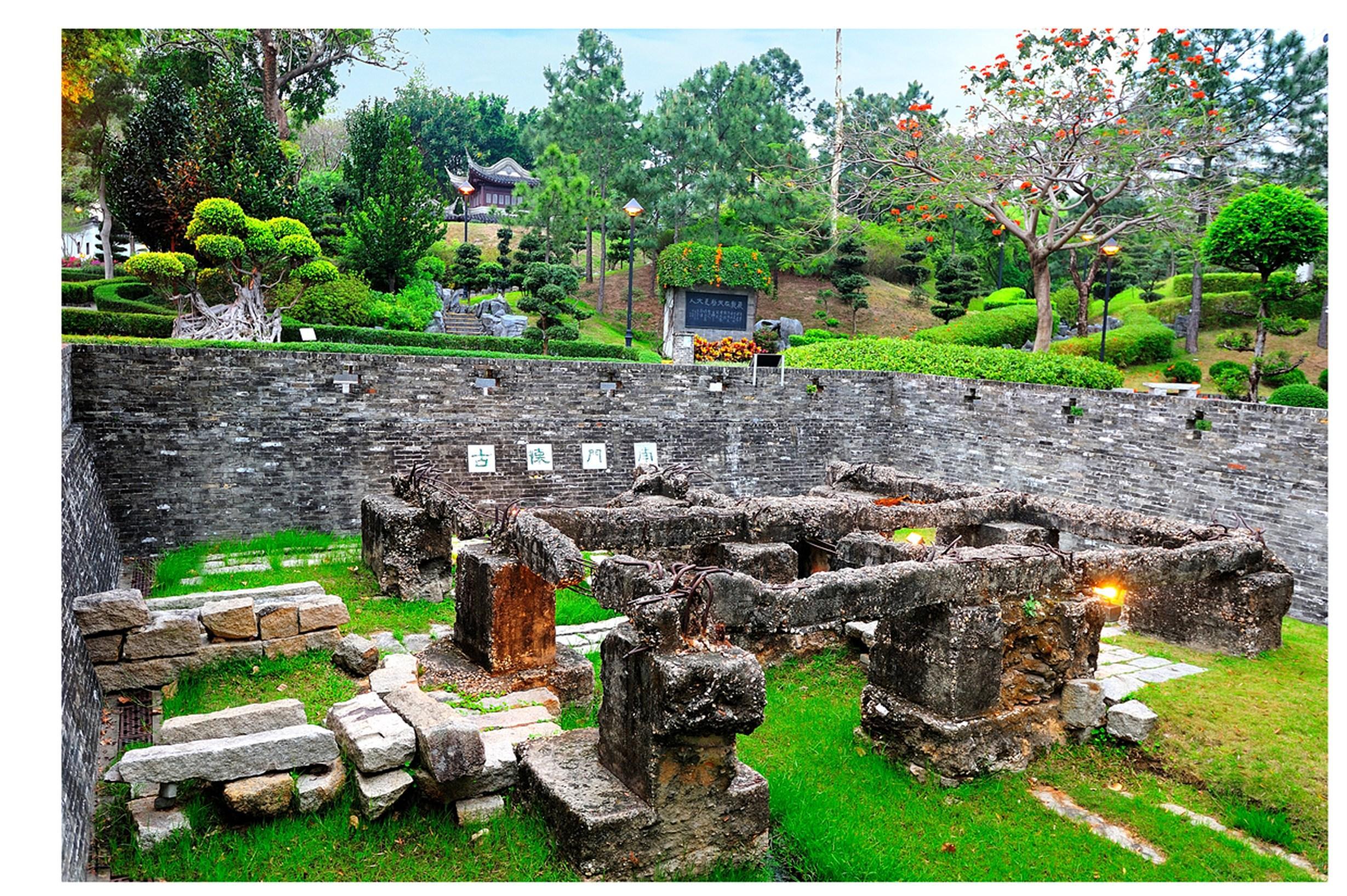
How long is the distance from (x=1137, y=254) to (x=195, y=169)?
29.2 m

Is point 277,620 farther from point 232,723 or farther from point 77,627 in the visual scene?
point 232,723

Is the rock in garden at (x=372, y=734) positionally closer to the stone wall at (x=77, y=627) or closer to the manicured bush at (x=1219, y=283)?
the stone wall at (x=77, y=627)

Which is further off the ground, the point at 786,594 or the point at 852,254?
the point at 852,254

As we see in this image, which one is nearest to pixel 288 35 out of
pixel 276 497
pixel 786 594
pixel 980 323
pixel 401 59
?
pixel 401 59

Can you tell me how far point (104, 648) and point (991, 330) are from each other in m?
21.5

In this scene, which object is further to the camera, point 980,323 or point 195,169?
point 980,323

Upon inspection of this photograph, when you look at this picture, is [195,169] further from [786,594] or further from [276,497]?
[786,594]

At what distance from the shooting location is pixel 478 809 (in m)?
4.67

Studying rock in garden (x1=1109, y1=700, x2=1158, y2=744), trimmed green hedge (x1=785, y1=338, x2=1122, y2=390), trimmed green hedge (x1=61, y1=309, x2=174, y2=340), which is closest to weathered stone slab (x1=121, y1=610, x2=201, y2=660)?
rock in garden (x1=1109, y1=700, x2=1158, y2=744)

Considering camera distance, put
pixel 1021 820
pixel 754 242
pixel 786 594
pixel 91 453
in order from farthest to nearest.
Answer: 1. pixel 754 242
2. pixel 91 453
3. pixel 1021 820
4. pixel 786 594

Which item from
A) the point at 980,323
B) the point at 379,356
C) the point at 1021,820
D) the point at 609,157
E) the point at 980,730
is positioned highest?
the point at 609,157

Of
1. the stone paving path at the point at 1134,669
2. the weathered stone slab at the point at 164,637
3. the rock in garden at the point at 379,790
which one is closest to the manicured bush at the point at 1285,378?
the stone paving path at the point at 1134,669

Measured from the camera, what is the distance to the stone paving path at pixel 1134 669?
7.63 m

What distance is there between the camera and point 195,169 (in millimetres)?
18812
